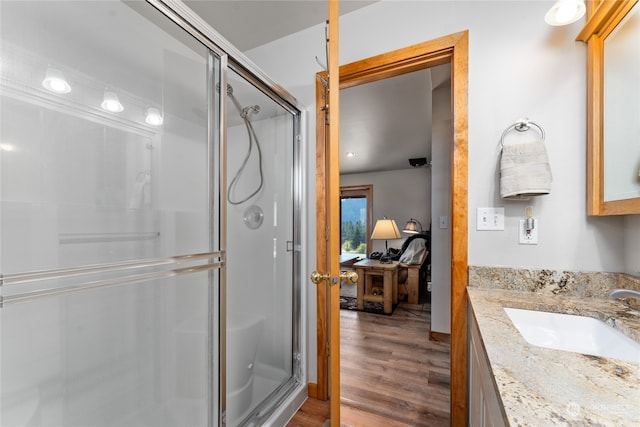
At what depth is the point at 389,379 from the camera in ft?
6.83

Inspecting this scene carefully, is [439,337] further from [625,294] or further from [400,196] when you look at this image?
[400,196]

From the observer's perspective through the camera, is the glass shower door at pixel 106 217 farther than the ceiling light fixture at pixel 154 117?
No

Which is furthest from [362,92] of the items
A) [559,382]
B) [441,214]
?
[559,382]

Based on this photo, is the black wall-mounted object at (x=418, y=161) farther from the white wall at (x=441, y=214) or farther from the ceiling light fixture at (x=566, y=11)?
the ceiling light fixture at (x=566, y=11)

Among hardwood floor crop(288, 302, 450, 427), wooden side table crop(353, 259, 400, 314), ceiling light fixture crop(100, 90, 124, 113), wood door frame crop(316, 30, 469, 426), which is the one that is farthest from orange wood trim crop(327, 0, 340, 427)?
wooden side table crop(353, 259, 400, 314)

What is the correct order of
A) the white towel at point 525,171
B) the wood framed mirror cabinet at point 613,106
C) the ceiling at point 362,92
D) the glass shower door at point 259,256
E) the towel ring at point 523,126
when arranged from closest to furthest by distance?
the wood framed mirror cabinet at point 613,106 < the white towel at point 525,171 < the towel ring at point 523,126 < the glass shower door at point 259,256 < the ceiling at point 362,92

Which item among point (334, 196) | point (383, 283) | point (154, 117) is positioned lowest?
point (383, 283)

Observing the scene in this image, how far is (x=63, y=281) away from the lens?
1034 millimetres

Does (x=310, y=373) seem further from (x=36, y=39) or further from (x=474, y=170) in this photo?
(x=36, y=39)

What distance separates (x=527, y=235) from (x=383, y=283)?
8.28 feet

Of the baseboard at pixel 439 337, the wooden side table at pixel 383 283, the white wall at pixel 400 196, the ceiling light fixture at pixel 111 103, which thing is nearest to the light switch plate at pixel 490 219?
the baseboard at pixel 439 337

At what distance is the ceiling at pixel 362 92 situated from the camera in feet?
5.95

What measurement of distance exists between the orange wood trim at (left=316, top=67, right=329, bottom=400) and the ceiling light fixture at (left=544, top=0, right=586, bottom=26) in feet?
3.90

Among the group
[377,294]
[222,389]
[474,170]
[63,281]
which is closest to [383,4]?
[474,170]
